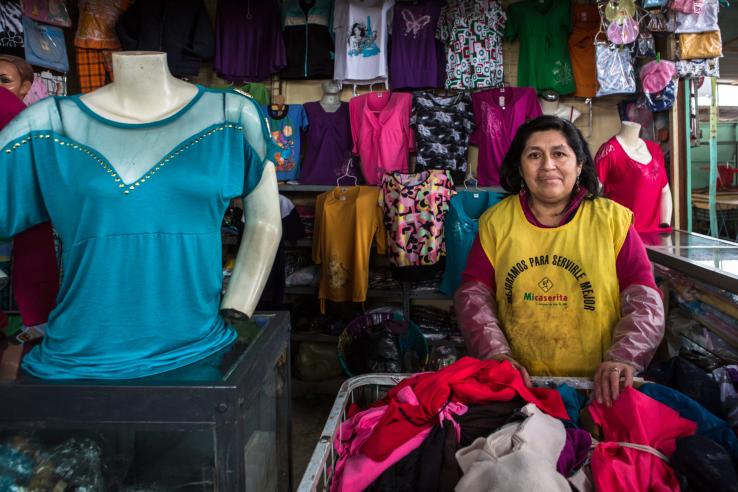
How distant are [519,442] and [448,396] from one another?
0.80 ft

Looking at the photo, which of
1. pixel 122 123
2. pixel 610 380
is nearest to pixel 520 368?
pixel 610 380

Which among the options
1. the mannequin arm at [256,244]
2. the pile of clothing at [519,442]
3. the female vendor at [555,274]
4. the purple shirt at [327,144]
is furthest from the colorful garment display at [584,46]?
the mannequin arm at [256,244]

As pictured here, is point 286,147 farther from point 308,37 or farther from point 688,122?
point 688,122

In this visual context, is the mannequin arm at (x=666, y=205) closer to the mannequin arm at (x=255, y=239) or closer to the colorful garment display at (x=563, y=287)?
the colorful garment display at (x=563, y=287)

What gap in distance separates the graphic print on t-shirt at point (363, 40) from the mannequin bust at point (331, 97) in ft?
1.00

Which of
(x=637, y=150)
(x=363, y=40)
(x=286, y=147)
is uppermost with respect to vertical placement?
(x=363, y=40)

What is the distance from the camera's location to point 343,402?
1.45 metres

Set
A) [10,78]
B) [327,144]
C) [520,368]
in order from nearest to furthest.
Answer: [520,368]
[10,78]
[327,144]

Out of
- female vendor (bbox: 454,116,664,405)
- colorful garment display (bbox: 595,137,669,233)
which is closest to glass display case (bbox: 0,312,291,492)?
female vendor (bbox: 454,116,664,405)

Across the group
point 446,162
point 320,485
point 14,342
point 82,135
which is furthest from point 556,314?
point 446,162

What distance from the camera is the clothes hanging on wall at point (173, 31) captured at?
460cm

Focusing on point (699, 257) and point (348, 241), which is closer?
point (699, 257)

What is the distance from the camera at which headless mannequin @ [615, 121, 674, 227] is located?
14.0 ft

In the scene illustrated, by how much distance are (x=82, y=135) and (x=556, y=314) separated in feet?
4.76
